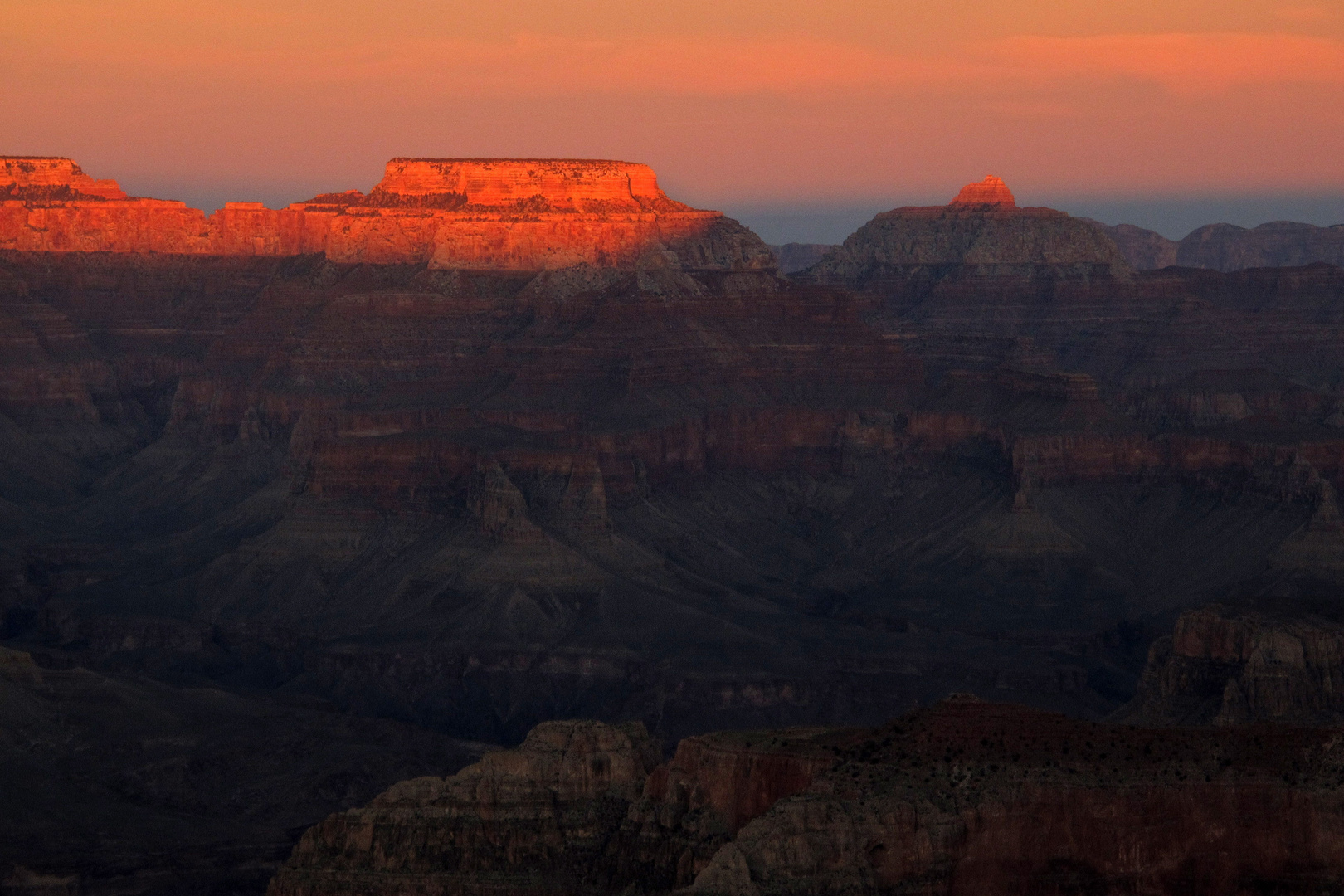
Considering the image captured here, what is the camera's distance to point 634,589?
482 feet

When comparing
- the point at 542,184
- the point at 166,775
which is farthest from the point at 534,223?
the point at 166,775

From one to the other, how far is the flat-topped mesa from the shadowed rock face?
108452 millimetres

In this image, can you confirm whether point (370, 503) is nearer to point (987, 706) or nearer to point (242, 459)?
point (242, 459)

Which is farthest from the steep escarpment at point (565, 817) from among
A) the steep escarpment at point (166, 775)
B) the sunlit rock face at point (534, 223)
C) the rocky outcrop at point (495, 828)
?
the sunlit rock face at point (534, 223)

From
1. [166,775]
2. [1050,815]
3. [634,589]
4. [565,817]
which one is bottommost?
[166,775]

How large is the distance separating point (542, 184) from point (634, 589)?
139ft

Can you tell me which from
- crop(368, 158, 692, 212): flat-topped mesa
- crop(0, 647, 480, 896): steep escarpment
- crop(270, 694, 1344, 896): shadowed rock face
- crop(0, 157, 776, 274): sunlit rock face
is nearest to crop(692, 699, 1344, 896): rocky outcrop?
crop(270, 694, 1344, 896): shadowed rock face

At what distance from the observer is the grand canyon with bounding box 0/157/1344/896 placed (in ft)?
237

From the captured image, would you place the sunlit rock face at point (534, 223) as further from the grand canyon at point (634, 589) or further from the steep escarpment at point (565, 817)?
the steep escarpment at point (565, 817)

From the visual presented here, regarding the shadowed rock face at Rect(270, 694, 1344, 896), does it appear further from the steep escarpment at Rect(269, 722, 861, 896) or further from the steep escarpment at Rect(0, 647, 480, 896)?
the steep escarpment at Rect(0, 647, 480, 896)

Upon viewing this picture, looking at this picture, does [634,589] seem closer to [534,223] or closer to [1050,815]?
[534,223]

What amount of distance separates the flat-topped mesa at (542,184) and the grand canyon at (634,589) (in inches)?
11.9

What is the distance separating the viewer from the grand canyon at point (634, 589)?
72.1 m

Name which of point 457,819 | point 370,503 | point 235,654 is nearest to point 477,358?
point 370,503
